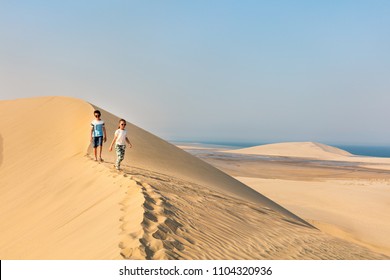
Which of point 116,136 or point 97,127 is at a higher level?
point 97,127

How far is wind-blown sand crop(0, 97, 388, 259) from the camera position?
514cm

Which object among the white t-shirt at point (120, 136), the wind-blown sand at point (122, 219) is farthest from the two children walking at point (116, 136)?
the wind-blown sand at point (122, 219)

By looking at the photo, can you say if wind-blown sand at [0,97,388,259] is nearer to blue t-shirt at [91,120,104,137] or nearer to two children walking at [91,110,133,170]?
two children walking at [91,110,133,170]

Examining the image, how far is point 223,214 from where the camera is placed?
7.49 metres

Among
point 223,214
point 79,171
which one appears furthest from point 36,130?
point 223,214

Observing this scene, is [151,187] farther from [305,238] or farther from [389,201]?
[389,201]

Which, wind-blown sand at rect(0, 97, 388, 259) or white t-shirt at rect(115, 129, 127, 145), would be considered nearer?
wind-blown sand at rect(0, 97, 388, 259)

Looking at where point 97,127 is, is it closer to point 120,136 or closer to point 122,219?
point 120,136

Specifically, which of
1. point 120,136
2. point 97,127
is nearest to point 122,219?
point 120,136

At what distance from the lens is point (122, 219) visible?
5.72m

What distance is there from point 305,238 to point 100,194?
455 cm

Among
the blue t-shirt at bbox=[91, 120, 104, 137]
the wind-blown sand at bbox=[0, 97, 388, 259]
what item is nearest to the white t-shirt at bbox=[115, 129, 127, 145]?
the wind-blown sand at bbox=[0, 97, 388, 259]
